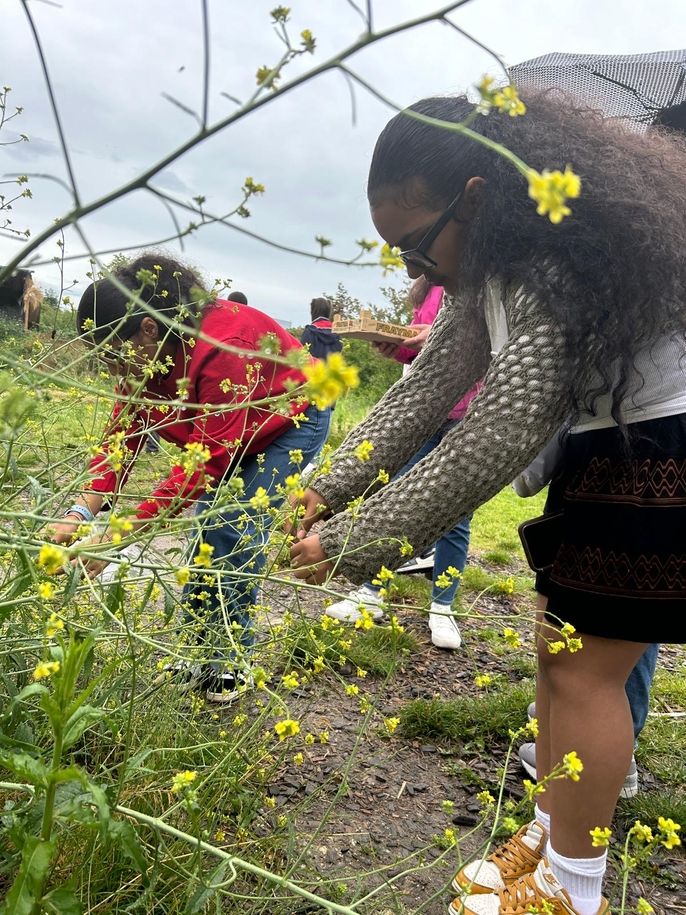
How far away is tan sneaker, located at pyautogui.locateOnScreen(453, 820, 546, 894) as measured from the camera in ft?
5.35

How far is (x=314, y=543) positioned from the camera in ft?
5.06

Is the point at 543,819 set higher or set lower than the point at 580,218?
lower

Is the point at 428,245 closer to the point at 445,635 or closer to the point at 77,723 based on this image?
the point at 77,723

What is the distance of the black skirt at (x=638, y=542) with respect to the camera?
137cm

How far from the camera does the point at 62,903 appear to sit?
947 millimetres

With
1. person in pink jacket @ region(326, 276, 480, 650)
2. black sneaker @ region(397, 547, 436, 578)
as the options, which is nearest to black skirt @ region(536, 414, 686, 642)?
person in pink jacket @ region(326, 276, 480, 650)

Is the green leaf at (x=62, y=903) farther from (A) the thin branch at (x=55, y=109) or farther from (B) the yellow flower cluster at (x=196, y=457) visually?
(A) the thin branch at (x=55, y=109)

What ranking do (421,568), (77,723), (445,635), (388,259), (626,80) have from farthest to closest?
(421,568) < (445,635) < (626,80) < (77,723) < (388,259)

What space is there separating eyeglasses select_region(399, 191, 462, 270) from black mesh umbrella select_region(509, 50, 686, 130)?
0.48m

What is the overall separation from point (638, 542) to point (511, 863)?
0.86 metres

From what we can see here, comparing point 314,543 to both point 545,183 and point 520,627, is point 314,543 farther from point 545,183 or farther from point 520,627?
point 520,627

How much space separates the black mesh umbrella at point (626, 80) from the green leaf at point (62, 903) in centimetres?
184

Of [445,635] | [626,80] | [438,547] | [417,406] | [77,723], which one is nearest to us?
[77,723]

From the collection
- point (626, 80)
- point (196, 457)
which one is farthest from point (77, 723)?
point (626, 80)
